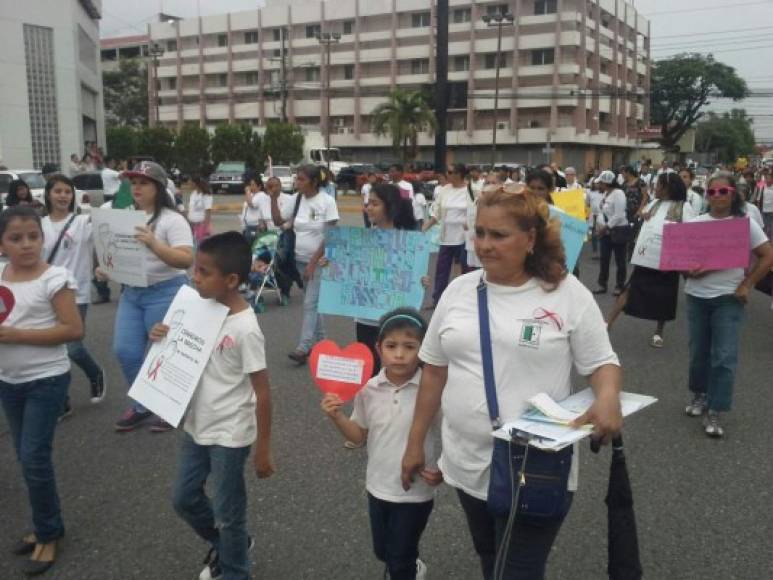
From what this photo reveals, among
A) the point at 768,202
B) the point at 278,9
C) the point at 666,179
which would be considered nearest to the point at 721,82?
the point at 278,9

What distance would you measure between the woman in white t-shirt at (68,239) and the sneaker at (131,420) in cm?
62

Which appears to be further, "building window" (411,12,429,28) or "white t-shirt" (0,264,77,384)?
"building window" (411,12,429,28)

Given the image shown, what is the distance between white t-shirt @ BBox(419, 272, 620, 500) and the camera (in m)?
2.29

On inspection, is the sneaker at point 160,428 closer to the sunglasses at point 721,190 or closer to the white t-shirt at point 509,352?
the white t-shirt at point 509,352

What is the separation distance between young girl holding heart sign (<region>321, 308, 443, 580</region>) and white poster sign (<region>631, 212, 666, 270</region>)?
14.0 ft

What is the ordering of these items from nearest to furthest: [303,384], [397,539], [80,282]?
[397,539] < [80,282] < [303,384]

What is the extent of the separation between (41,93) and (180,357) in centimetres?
3289

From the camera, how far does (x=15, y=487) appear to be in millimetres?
4352

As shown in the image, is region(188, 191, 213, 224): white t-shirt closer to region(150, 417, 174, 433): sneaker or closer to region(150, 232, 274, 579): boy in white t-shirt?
region(150, 417, 174, 433): sneaker

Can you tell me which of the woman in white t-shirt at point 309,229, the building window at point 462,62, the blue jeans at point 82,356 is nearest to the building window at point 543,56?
the building window at point 462,62

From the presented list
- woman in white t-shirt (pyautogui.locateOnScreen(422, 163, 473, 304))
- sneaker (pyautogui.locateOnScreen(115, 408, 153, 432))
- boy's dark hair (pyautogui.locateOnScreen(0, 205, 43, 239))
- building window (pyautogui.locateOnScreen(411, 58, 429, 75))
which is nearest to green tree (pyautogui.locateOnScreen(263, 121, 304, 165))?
building window (pyautogui.locateOnScreen(411, 58, 429, 75))

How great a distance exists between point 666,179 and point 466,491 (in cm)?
504

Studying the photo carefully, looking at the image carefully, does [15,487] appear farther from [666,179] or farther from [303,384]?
[666,179]

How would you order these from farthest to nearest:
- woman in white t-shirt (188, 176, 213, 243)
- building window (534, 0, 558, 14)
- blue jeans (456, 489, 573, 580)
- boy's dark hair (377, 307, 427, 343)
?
building window (534, 0, 558, 14) → woman in white t-shirt (188, 176, 213, 243) → boy's dark hair (377, 307, 427, 343) → blue jeans (456, 489, 573, 580)
